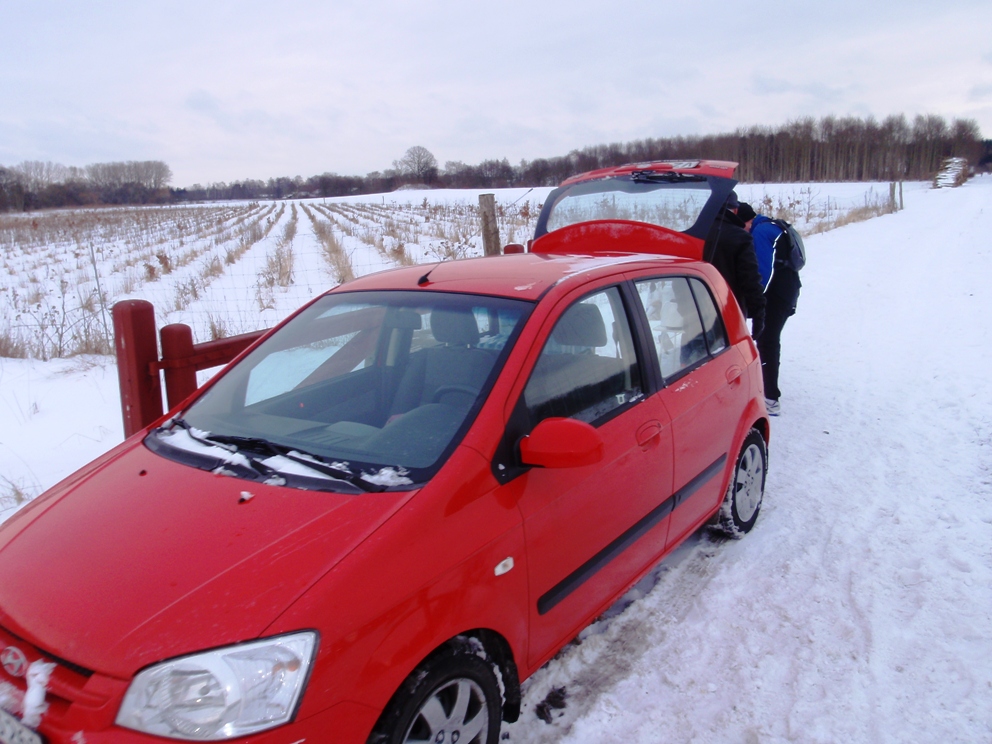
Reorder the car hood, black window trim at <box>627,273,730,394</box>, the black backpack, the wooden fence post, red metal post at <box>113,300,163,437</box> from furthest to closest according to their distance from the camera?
the wooden fence post < the black backpack < red metal post at <box>113,300,163,437</box> < black window trim at <box>627,273,730,394</box> < the car hood

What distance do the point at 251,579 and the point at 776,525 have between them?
319cm

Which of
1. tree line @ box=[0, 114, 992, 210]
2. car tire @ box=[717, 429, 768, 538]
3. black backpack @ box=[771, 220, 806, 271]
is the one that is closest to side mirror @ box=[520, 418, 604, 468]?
car tire @ box=[717, 429, 768, 538]

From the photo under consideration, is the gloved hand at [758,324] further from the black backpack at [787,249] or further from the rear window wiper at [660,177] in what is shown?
the rear window wiper at [660,177]

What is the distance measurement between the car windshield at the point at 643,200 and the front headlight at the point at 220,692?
4421 mm

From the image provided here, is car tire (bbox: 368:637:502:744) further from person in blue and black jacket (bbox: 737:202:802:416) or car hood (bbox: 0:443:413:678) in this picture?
person in blue and black jacket (bbox: 737:202:802:416)

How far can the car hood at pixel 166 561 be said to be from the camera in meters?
1.64

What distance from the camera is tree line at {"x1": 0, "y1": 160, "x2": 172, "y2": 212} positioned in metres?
56.7

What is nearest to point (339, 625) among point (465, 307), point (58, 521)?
point (58, 521)

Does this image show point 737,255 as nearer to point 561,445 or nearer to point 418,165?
point 561,445

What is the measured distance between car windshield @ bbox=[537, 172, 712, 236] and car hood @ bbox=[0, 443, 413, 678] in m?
3.98

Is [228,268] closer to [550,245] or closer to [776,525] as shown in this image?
[550,245]

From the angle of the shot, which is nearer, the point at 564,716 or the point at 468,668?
the point at 468,668

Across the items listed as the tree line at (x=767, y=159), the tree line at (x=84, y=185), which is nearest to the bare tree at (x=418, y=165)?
the tree line at (x=767, y=159)

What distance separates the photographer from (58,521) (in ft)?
7.23
